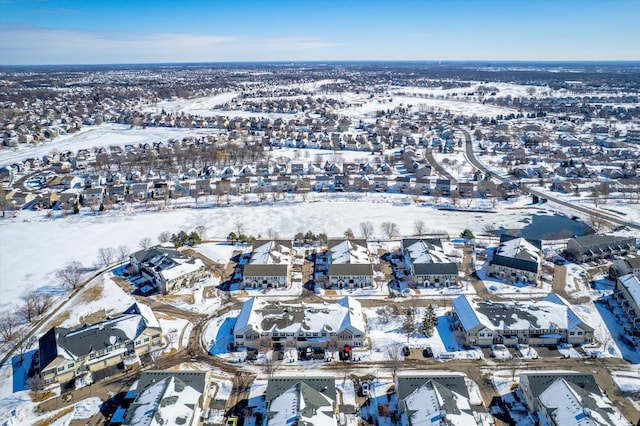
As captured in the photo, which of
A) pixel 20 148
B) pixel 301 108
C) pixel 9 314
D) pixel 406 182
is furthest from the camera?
pixel 301 108

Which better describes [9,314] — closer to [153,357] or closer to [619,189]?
[153,357]

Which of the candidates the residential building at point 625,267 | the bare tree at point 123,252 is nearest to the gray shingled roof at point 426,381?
the residential building at point 625,267

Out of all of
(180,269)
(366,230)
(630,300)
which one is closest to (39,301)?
(180,269)

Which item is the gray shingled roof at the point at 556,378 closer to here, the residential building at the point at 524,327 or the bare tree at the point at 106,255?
the residential building at the point at 524,327

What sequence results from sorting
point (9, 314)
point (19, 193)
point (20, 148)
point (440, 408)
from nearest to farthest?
1. point (440, 408)
2. point (9, 314)
3. point (19, 193)
4. point (20, 148)

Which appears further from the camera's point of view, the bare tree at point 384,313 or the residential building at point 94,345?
the bare tree at point 384,313

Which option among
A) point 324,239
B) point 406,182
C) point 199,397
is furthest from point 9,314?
point 406,182
